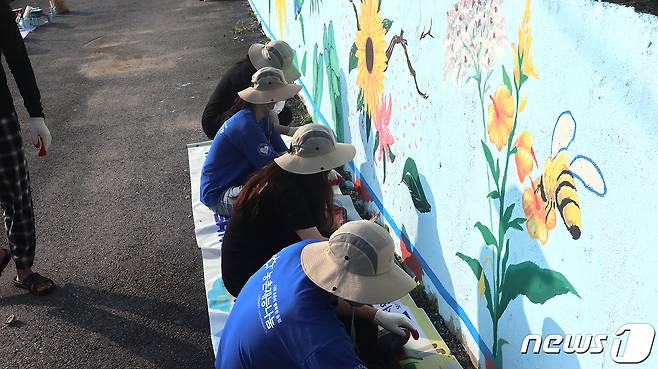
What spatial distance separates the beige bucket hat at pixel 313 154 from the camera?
293 centimetres

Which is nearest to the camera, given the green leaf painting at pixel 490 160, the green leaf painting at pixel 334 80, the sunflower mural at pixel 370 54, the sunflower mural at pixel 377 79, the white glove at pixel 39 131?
the green leaf painting at pixel 490 160

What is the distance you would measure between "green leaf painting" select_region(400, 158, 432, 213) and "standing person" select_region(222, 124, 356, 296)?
1.69 ft

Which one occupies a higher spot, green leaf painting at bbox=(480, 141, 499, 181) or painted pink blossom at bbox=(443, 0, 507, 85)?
painted pink blossom at bbox=(443, 0, 507, 85)

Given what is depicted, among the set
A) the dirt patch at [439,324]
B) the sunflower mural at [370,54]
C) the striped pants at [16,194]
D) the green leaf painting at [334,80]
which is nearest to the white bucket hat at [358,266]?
the dirt patch at [439,324]

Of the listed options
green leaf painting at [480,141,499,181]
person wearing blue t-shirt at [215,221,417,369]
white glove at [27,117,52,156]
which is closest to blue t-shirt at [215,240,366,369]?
person wearing blue t-shirt at [215,221,417,369]

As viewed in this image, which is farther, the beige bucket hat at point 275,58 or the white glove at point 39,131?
the beige bucket hat at point 275,58

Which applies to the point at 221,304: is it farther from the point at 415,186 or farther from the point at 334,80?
the point at 334,80

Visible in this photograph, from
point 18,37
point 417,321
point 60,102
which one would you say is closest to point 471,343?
point 417,321

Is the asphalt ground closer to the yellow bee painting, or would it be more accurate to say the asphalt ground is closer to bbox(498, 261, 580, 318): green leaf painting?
bbox(498, 261, 580, 318): green leaf painting

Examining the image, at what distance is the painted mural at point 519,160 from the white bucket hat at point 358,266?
2.11ft

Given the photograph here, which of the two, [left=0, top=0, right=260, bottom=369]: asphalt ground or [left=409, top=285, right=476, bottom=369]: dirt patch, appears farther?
[left=0, top=0, right=260, bottom=369]: asphalt ground

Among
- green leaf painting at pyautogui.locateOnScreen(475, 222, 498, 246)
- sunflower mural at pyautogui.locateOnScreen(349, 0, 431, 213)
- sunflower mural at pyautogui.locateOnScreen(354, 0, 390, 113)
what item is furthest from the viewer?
sunflower mural at pyautogui.locateOnScreen(354, 0, 390, 113)

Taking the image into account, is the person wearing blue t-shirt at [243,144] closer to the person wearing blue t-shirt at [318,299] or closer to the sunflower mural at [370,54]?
the sunflower mural at [370,54]

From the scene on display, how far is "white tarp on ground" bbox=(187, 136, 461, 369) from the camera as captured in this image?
9.97ft
